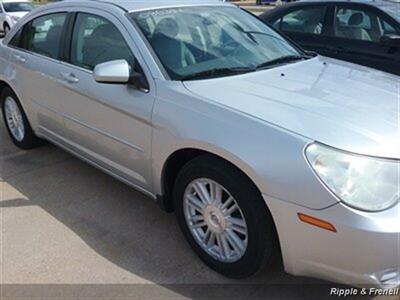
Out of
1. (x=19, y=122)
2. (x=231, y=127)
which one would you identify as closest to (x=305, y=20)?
(x=19, y=122)

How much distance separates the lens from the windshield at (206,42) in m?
3.15

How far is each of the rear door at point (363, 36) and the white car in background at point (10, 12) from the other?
13.5m

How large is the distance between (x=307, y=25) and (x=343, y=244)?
4645mm

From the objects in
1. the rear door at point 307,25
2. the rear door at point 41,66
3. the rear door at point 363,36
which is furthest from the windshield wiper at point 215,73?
the rear door at point 307,25

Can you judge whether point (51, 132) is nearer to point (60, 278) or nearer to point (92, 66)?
point (92, 66)

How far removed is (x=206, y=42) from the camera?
3.36 meters

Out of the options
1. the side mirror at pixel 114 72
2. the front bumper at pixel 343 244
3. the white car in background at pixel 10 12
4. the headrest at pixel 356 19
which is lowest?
the white car in background at pixel 10 12

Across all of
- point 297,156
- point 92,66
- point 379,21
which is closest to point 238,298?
point 297,156

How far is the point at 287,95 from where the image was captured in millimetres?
2762

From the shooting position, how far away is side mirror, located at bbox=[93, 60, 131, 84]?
9.96ft

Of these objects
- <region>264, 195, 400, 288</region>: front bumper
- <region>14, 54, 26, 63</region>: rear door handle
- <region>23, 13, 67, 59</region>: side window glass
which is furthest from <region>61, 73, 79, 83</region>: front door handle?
<region>264, 195, 400, 288</region>: front bumper

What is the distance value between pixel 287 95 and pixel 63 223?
190 centimetres

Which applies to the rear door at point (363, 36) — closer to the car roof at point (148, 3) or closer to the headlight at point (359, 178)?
the car roof at point (148, 3)

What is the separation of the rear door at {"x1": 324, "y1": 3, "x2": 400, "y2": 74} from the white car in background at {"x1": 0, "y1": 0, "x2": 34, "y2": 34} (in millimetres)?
13519
